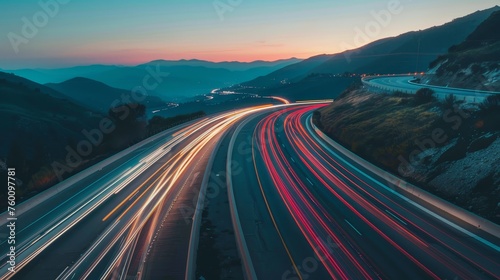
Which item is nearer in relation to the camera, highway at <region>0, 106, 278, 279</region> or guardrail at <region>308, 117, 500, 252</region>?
highway at <region>0, 106, 278, 279</region>

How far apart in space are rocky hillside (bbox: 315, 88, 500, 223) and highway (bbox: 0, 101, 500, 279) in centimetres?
160

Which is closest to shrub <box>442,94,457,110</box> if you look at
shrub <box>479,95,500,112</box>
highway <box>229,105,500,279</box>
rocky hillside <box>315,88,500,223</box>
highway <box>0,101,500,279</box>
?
rocky hillside <box>315,88,500,223</box>

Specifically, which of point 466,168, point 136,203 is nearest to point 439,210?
point 466,168

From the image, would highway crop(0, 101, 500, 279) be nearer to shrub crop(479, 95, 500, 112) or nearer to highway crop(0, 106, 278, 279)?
highway crop(0, 106, 278, 279)

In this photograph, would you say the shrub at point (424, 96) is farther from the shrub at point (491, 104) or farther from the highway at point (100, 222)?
the highway at point (100, 222)

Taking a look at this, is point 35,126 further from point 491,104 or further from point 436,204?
point 491,104

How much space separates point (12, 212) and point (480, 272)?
89.8ft

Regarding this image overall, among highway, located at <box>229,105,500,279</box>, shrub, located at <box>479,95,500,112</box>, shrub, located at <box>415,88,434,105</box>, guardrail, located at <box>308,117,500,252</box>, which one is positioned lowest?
guardrail, located at <box>308,117,500,252</box>

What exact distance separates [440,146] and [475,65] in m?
24.3

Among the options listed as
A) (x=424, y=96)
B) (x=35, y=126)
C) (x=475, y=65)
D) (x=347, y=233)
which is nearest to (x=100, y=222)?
(x=347, y=233)

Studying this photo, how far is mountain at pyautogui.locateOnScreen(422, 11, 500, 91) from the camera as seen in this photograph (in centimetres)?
4356

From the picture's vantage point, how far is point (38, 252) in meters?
19.7

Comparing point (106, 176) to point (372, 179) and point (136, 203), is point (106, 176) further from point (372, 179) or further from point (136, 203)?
point (372, 179)

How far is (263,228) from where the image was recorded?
890 inches
